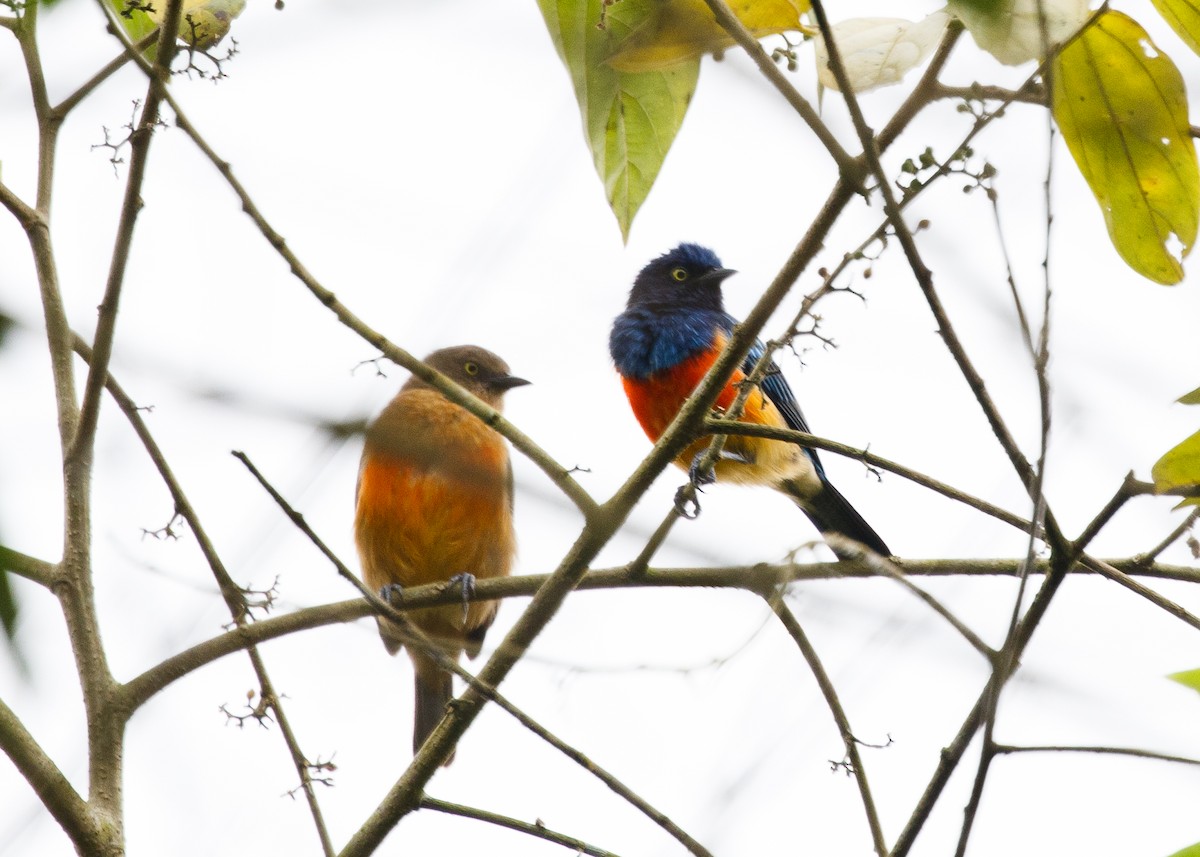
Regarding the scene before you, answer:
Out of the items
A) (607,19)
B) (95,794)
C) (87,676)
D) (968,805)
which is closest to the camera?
(968,805)

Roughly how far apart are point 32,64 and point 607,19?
1492 mm

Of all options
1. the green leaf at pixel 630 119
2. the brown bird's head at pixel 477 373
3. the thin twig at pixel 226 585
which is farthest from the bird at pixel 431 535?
the green leaf at pixel 630 119

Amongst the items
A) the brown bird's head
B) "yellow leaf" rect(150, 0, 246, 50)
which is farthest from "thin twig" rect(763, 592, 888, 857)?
the brown bird's head

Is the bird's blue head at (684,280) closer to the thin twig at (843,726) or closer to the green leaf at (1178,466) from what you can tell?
the thin twig at (843,726)

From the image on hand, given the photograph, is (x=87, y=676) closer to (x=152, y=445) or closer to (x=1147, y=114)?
(x=152, y=445)

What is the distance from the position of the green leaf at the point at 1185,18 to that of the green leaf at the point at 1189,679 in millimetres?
1167

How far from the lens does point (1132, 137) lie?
2.50 meters

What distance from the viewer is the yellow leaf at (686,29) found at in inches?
86.5

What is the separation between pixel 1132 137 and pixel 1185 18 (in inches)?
10.3

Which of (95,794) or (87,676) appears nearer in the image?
(95,794)

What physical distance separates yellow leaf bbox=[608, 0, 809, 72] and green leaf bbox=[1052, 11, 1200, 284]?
1.75 ft

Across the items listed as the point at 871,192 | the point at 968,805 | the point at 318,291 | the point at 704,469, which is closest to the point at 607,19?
the point at 871,192

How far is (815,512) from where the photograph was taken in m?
6.71

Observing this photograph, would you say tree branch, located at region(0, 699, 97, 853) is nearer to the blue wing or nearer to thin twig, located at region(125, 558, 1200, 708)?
thin twig, located at region(125, 558, 1200, 708)
